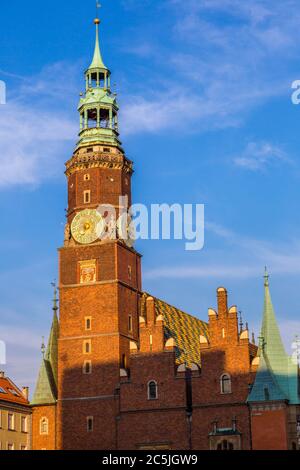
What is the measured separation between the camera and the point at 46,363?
93875 mm

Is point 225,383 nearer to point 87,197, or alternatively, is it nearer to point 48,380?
point 48,380

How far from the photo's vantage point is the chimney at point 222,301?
8621 cm

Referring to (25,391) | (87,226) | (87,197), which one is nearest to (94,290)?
(87,226)

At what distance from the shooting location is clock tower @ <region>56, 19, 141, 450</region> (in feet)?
289

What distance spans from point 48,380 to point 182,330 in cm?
1303

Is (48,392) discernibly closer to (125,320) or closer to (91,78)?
(125,320)

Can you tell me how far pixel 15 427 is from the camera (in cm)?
9500

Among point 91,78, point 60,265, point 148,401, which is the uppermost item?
point 91,78

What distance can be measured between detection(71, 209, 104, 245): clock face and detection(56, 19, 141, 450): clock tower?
9 cm

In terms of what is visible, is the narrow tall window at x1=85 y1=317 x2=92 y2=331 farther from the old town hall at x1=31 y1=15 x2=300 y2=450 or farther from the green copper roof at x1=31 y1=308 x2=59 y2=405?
the green copper roof at x1=31 y1=308 x2=59 y2=405

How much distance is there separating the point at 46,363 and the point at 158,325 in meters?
11.9

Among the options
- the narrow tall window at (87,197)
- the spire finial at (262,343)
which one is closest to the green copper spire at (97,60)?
the narrow tall window at (87,197)

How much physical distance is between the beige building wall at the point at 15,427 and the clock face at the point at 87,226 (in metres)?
16.1
